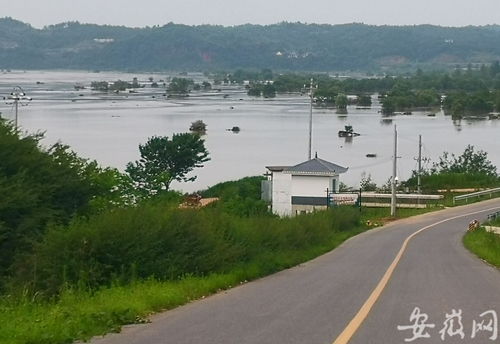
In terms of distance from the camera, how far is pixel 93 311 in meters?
9.13

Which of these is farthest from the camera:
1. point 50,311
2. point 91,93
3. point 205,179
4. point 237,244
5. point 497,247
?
point 91,93

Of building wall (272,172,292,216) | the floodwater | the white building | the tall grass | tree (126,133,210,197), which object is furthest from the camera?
the floodwater

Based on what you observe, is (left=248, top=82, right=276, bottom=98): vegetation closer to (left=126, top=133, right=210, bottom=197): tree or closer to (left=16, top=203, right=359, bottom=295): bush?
(left=126, top=133, right=210, bottom=197): tree

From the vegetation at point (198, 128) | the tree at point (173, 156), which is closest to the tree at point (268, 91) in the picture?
the vegetation at point (198, 128)

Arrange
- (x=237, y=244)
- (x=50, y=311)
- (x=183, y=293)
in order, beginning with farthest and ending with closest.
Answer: (x=237, y=244), (x=183, y=293), (x=50, y=311)

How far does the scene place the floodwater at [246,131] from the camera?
6688cm

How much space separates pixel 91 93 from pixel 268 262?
14839cm

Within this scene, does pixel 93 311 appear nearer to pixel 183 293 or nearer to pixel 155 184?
pixel 183 293

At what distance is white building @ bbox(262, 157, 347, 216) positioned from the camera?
133ft

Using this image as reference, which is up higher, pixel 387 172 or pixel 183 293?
pixel 183 293

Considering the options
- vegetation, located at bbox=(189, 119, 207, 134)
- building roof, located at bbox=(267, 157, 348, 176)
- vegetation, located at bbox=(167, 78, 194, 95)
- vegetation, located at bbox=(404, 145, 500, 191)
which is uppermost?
vegetation, located at bbox=(167, 78, 194, 95)

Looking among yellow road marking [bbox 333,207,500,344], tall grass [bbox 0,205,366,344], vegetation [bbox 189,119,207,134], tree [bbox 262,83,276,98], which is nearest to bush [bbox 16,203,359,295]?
tall grass [bbox 0,205,366,344]

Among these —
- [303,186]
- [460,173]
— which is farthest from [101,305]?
[460,173]

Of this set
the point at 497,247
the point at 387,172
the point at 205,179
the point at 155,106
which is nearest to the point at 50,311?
the point at 497,247
